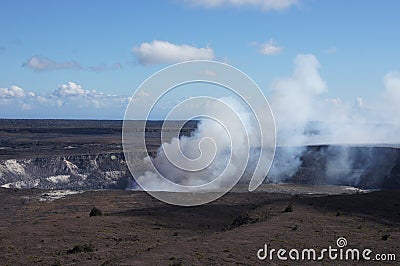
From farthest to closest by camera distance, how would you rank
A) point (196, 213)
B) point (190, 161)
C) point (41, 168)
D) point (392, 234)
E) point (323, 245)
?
point (41, 168) → point (190, 161) → point (196, 213) → point (392, 234) → point (323, 245)

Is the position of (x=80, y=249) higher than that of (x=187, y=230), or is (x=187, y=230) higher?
(x=80, y=249)

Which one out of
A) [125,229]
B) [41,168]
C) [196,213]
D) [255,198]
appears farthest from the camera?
[41,168]

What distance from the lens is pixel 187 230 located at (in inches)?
1700

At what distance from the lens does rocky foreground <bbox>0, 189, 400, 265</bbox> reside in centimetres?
2592

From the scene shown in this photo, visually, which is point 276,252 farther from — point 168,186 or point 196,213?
point 168,186

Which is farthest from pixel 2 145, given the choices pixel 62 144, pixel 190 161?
pixel 190 161

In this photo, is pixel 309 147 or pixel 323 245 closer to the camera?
pixel 323 245

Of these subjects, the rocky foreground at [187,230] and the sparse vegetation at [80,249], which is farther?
the sparse vegetation at [80,249]

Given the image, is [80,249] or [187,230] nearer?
[80,249]

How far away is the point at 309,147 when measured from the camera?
11212 cm

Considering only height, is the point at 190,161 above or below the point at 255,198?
above

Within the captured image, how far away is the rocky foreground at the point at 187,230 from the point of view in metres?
25.9

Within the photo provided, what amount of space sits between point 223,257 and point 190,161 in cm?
4407

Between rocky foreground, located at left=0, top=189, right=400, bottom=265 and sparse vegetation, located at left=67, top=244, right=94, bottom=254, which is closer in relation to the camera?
rocky foreground, located at left=0, top=189, right=400, bottom=265
